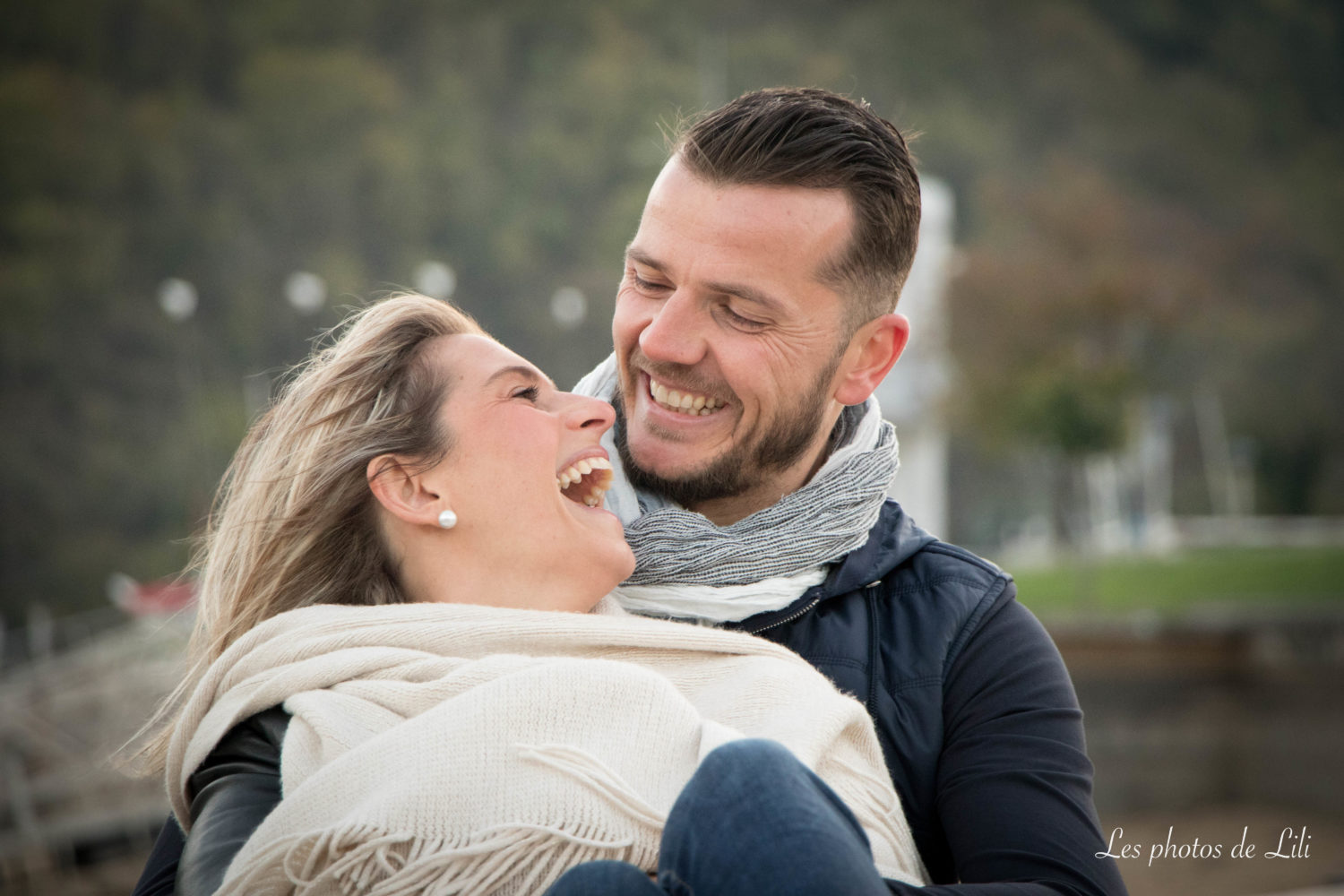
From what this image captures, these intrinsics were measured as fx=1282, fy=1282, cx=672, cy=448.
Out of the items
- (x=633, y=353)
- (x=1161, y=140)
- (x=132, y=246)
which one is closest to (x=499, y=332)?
(x=132, y=246)

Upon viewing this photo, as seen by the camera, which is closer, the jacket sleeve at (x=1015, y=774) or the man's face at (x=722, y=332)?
the jacket sleeve at (x=1015, y=774)

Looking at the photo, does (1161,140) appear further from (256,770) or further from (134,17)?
(256,770)

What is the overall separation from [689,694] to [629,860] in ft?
1.20

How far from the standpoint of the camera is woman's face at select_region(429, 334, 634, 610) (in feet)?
6.96

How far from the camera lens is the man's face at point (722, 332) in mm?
2432

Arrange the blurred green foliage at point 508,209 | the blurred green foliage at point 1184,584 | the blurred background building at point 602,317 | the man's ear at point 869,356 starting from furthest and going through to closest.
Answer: the blurred green foliage at point 1184,584
the blurred green foliage at point 508,209
the blurred background building at point 602,317
the man's ear at point 869,356

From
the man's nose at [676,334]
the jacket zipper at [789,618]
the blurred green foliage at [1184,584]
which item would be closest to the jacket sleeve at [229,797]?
the jacket zipper at [789,618]

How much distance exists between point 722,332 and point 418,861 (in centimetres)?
120

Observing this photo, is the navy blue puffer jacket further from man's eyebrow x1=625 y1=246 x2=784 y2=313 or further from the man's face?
man's eyebrow x1=625 y1=246 x2=784 y2=313

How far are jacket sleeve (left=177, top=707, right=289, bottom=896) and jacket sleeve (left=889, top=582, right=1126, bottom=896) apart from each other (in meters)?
0.88

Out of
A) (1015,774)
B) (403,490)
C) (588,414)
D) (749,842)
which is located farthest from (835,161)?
(749,842)

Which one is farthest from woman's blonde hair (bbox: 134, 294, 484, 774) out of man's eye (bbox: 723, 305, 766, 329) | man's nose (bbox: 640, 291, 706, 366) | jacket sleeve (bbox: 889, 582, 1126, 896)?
jacket sleeve (bbox: 889, 582, 1126, 896)

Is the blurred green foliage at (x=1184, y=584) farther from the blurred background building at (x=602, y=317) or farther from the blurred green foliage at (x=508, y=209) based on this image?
the blurred green foliage at (x=508, y=209)

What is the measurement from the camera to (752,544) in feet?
7.59
